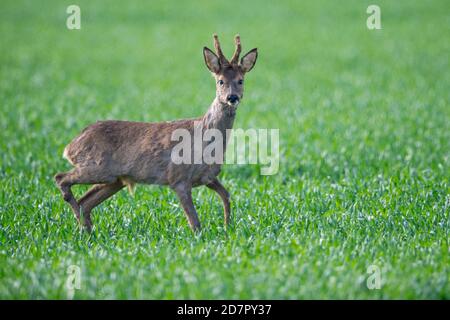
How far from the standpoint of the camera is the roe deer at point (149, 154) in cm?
748

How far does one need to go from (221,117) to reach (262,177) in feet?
10.7

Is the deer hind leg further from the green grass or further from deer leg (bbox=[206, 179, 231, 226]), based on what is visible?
deer leg (bbox=[206, 179, 231, 226])

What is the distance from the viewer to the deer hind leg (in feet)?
25.4

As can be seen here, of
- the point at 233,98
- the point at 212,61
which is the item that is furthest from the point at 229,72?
the point at 233,98

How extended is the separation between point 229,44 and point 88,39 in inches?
247

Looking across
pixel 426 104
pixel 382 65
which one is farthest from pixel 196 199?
pixel 382 65

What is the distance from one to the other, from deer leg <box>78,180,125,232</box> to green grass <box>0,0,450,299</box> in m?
→ 0.19

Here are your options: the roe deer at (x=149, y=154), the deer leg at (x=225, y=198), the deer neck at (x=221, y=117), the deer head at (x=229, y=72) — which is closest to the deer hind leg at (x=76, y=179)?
the roe deer at (x=149, y=154)

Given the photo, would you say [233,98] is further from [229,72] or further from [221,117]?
[221,117]

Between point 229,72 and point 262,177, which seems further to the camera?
point 262,177

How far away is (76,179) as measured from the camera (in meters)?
→ 7.80

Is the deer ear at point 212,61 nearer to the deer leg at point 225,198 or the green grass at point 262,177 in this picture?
the deer leg at point 225,198

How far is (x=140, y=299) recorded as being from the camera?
5.87m
